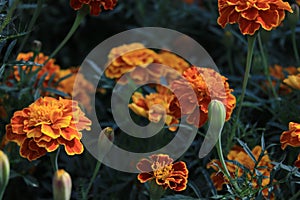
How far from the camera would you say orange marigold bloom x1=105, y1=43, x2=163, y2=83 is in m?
1.41

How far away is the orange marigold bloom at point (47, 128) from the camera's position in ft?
3.38

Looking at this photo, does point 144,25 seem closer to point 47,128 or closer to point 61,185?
point 47,128

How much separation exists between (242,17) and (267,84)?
0.41 metres

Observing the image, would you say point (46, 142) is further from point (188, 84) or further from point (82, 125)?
point (188, 84)

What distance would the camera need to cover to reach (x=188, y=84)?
1158 millimetres

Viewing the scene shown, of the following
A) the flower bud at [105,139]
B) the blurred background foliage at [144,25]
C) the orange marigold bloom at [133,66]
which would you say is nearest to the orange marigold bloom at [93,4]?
the blurred background foliage at [144,25]

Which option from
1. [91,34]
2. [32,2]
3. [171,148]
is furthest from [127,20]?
[171,148]

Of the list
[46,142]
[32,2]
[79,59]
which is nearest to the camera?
[46,142]

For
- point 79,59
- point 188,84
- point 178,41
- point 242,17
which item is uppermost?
point 242,17

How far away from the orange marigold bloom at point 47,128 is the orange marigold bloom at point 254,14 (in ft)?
1.13

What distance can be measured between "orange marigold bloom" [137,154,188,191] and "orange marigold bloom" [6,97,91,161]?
12 centimetres

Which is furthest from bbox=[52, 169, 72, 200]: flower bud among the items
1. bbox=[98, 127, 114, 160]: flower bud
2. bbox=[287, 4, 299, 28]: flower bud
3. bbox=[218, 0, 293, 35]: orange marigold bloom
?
bbox=[287, 4, 299, 28]: flower bud

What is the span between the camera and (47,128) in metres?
1.04

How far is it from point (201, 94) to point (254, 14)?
18 cm
